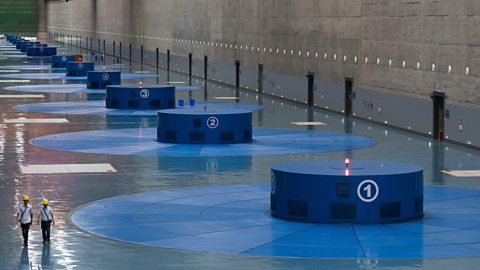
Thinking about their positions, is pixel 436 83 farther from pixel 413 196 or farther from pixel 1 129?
pixel 413 196

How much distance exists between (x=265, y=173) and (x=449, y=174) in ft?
15.7

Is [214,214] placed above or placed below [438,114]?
below

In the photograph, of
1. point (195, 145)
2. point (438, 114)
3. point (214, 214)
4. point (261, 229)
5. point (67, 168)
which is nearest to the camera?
point (261, 229)

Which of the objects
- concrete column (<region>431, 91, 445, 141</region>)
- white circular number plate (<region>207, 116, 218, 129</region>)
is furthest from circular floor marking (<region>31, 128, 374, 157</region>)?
concrete column (<region>431, 91, 445, 141</region>)

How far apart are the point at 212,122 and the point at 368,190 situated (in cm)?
1781

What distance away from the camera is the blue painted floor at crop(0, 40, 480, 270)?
2089cm

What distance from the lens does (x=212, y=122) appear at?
41344 millimetres

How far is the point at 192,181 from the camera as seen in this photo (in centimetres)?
3150

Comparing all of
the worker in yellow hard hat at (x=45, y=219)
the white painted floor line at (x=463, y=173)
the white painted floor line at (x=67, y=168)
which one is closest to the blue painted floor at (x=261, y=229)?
the worker in yellow hard hat at (x=45, y=219)

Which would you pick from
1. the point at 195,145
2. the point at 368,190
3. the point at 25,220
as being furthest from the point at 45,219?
the point at 195,145

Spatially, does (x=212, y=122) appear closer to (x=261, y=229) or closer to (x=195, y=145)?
(x=195, y=145)

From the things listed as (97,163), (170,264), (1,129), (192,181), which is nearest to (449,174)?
(192,181)

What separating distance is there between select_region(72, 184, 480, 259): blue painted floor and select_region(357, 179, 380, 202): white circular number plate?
0.57m

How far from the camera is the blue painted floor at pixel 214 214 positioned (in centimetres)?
2089
